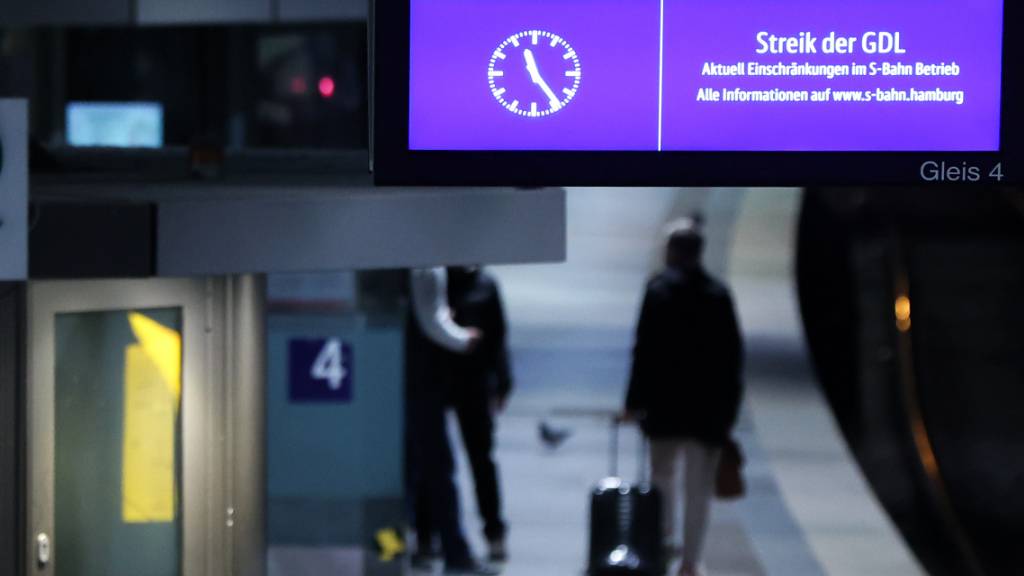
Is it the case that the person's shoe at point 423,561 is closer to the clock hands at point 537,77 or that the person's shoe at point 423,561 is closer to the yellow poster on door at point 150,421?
the yellow poster on door at point 150,421

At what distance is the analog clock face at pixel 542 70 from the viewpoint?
5672mm

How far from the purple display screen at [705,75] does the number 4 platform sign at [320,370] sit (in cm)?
381

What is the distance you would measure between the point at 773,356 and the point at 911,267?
12.2 ft

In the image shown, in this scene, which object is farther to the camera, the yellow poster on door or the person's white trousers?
the person's white trousers

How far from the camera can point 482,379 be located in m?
10.5

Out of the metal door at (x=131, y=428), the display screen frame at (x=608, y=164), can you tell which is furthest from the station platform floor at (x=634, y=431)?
the display screen frame at (x=608, y=164)

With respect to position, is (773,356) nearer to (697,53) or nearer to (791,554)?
(791,554)

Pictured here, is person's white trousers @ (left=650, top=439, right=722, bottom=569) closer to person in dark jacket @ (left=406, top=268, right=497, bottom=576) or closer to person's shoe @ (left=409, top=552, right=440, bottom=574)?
person in dark jacket @ (left=406, top=268, right=497, bottom=576)

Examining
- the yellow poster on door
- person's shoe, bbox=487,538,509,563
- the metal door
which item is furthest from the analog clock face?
person's shoe, bbox=487,538,509,563

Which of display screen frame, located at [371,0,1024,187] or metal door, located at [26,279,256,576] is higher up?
display screen frame, located at [371,0,1024,187]

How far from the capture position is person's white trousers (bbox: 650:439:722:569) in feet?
34.4

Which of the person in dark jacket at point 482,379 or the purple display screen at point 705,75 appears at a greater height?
the purple display screen at point 705,75

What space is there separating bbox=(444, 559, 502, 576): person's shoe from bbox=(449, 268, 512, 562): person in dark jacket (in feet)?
0.78

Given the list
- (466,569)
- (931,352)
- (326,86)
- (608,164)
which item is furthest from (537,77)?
(326,86)
